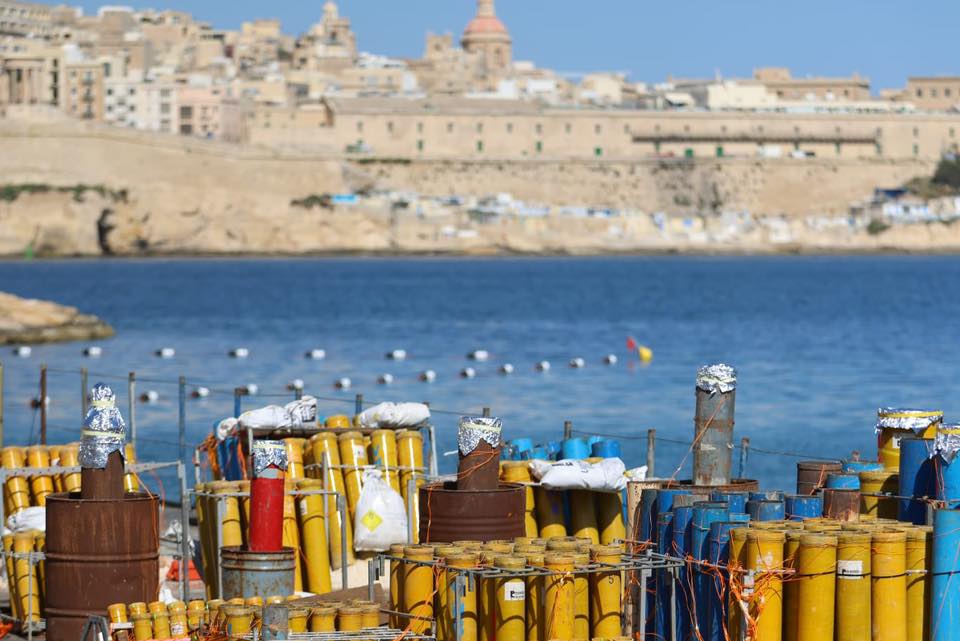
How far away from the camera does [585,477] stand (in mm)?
11852

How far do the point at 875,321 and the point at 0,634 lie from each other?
1933 inches

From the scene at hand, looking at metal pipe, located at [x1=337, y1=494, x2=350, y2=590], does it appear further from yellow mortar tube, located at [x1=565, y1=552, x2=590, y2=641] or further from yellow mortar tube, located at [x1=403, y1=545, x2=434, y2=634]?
yellow mortar tube, located at [x1=565, y1=552, x2=590, y2=641]

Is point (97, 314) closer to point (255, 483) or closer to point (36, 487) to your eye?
point (36, 487)

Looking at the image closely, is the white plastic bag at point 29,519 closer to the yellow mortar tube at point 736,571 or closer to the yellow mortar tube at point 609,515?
the yellow mortar tube at point 609,515

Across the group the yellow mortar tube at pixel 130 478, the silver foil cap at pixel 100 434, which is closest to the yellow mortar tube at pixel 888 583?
the silver foil cap at pixel 100 434

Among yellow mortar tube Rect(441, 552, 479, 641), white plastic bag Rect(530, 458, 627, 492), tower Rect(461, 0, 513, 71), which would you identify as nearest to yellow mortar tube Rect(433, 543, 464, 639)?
yellow mortar tube Rect(441, 552, 479, 641)

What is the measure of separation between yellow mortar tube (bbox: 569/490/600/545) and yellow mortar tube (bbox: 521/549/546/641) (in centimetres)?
299

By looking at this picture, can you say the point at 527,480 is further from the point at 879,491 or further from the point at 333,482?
the point at 879,491

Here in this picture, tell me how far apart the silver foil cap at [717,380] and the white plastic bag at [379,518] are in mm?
3258

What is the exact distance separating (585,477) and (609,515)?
356 mm

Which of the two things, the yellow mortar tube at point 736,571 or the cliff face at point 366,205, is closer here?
the yellow mortar tube at point 736,571

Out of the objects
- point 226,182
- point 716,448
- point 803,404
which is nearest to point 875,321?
point 803,404

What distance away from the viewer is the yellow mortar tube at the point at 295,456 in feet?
46.8

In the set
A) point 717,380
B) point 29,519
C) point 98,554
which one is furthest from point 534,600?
point 29,519
